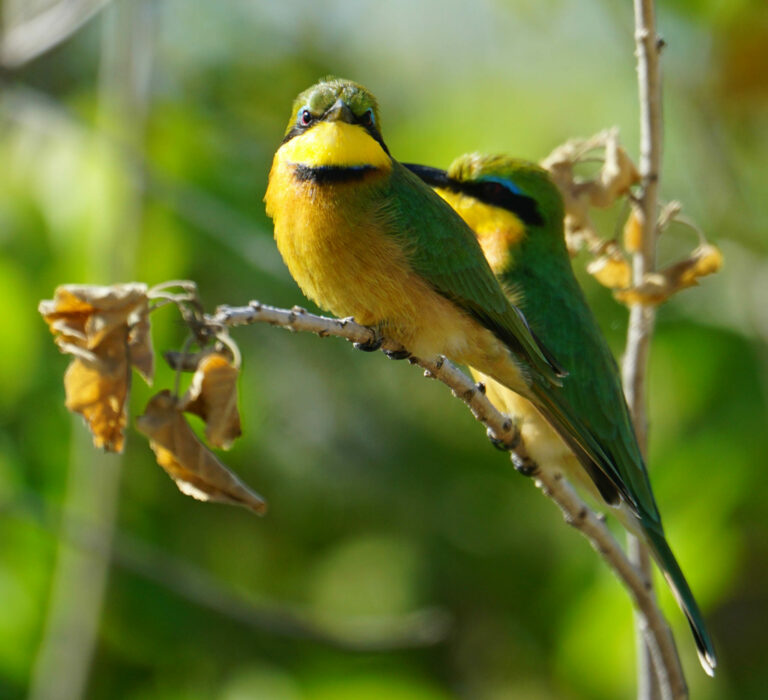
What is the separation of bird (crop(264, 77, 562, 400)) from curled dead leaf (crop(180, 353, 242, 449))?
0.54 metres

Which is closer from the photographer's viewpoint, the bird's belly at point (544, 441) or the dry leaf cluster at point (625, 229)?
the dry leaf cluster at point (625, 229)

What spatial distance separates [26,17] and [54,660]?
1546mm

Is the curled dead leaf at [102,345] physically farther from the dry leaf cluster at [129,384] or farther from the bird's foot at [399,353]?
the bird's foot at [399,353]

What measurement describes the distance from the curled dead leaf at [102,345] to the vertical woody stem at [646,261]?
886 mm

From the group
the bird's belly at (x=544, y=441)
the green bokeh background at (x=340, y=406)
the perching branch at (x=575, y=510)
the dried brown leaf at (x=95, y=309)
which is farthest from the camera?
the green bokeh background at (x=340, y=406)

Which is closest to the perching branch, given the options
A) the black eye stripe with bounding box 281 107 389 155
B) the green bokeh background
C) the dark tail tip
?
the dark tail tip

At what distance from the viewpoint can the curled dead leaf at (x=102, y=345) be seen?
1.38 meters

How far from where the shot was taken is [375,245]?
1954 millimetres

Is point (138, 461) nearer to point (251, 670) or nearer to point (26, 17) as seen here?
point (251, 670)

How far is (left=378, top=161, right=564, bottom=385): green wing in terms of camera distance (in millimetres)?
1996

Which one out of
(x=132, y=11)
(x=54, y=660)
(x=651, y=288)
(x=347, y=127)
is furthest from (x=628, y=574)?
(x=132, y=11)

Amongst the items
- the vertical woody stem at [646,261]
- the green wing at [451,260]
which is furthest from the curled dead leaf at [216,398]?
the vertical woody stem at [646,261]

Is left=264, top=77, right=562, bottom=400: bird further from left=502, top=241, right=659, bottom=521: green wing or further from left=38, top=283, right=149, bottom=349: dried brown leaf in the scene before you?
left=38, top=283, right=149, bottom=349: dried brown leaf

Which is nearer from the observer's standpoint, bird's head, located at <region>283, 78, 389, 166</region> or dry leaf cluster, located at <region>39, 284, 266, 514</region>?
dry leaf cluster, located at <region>39, 284, 266, 514</region>
